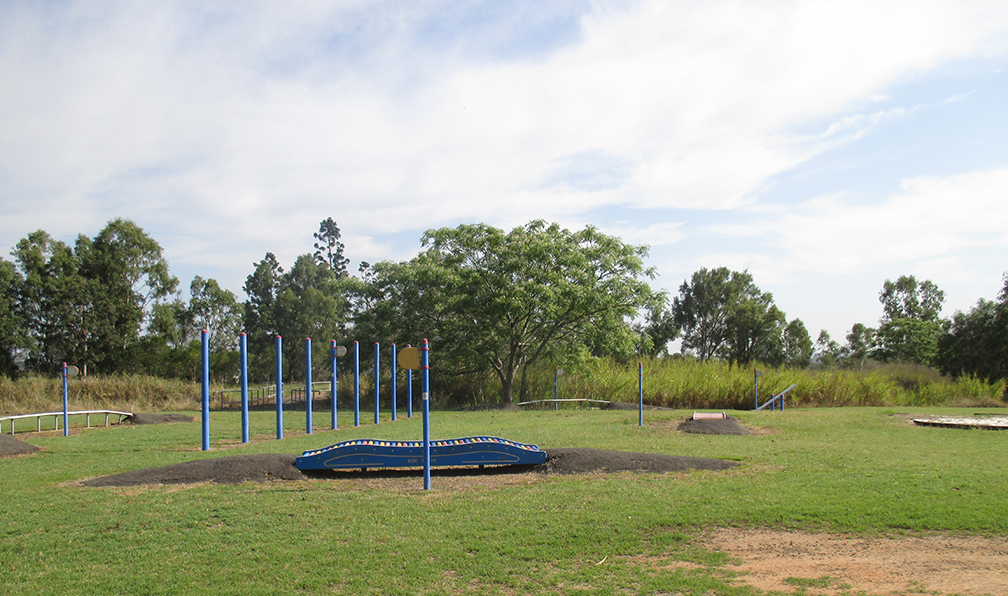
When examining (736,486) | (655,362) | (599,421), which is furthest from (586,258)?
(736,486)

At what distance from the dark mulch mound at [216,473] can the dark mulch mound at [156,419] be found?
32.6ft

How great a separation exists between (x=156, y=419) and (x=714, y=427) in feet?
45.2

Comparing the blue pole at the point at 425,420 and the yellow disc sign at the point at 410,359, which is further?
the yellow disc sign at the point at 410,359

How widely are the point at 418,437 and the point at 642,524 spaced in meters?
7.41

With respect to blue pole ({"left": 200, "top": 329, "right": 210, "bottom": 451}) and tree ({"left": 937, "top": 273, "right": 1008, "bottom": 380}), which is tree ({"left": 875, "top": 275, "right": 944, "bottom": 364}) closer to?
tree ({"left": 937, "top": 273, "right": 1008, "bottom": 380})

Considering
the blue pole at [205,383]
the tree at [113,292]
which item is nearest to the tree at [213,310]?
the tree at [113,292]

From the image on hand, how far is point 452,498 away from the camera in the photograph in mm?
6969

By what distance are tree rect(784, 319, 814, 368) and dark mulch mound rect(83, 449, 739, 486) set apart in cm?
3990

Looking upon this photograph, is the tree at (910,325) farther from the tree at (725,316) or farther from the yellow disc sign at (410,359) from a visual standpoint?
the yellow disc sign at (410,359)

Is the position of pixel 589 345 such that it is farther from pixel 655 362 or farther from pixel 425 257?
pixel 425 257

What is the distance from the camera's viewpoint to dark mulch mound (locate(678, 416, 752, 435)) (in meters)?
12.5

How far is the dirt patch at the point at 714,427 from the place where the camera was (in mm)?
12538

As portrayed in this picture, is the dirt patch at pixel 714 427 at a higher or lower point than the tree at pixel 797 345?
lower

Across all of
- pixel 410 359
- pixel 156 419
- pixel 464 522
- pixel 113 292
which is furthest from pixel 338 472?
pixel 113 292
